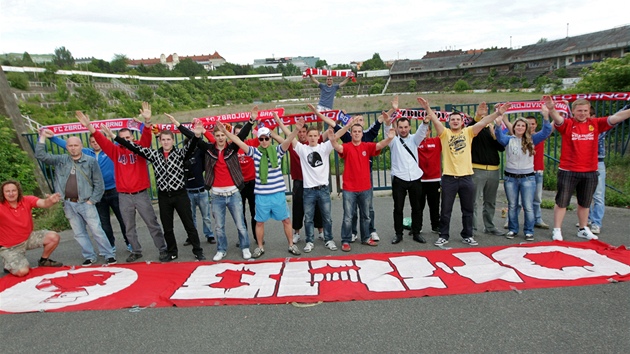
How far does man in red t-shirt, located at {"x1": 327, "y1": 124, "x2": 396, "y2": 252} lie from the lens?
541 centimetres

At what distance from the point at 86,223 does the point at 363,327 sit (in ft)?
14.5

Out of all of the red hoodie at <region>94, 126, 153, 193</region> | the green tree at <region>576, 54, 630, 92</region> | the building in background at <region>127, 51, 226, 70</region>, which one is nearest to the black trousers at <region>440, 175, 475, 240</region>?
the red hoodie at <region>94, 126, 153, 193</region>

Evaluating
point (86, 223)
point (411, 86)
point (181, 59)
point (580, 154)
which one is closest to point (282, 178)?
point (86, 223)

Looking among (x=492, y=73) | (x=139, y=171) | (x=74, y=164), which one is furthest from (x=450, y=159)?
(x=492, y=73)

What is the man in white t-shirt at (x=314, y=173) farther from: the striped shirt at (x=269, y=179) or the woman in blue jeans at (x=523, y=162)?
the woman in blue jeans at (x=523, y=162)

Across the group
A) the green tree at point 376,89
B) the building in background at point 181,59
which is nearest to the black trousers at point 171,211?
the green tree at point 376,89

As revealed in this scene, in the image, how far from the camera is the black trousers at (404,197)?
220 inches

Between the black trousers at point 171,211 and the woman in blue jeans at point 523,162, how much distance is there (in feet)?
15.2

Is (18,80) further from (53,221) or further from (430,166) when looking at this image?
(430,166)

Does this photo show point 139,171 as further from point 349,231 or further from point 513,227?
point 513,227

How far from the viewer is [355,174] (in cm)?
543

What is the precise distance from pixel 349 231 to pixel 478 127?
2.34 metres

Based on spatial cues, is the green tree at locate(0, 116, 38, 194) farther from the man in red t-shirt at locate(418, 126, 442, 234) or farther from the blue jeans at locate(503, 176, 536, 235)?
the blue jeans at locate(503, 176, 536, 235)

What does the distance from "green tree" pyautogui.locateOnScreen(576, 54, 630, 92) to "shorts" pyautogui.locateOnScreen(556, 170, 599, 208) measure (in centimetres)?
758
